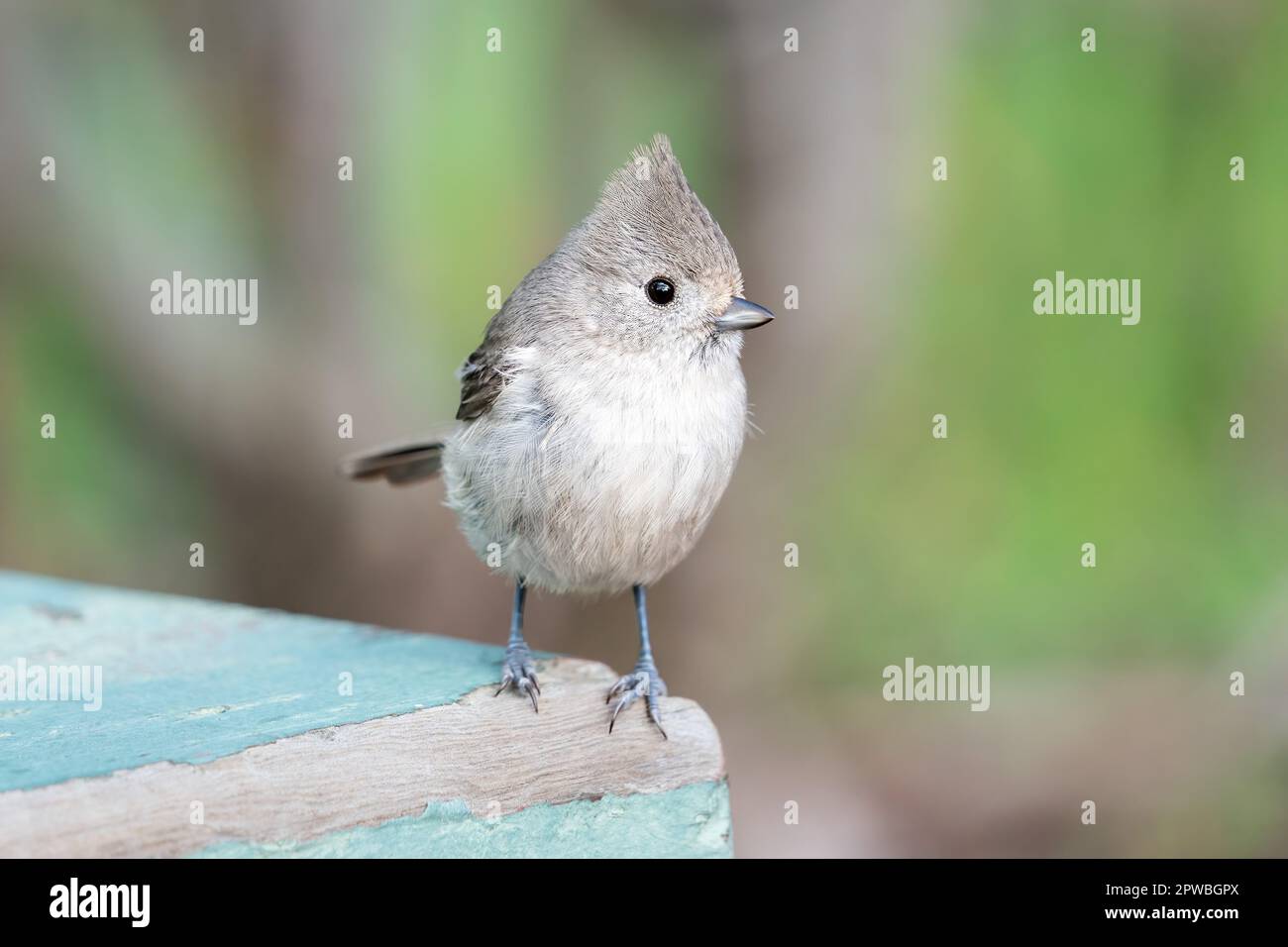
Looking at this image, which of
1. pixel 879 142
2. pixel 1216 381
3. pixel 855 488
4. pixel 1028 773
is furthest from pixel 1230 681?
pixel 879 142

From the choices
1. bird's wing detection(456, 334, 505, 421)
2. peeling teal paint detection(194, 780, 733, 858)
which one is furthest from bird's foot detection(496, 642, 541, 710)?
bird's wing detection(456, 334, 505, 421)

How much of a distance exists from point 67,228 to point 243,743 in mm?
3846

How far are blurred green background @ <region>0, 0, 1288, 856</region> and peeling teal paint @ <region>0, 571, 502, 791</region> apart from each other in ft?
4.90

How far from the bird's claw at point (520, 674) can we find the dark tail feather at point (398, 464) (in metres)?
1.00

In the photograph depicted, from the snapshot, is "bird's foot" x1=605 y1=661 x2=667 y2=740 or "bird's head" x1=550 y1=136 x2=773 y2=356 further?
"bird's head" x1=550 y1=136 x2=773 y2=356

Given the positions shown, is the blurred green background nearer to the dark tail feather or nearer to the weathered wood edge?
the dark tail feather

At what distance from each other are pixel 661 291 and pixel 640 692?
3.23 feet

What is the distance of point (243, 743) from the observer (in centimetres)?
258

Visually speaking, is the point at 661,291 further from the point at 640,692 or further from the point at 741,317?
the point at 640,692

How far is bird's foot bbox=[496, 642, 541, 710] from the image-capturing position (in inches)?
124

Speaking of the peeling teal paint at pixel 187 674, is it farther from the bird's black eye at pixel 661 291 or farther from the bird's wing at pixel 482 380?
the bird's black eye at pixel 661 291

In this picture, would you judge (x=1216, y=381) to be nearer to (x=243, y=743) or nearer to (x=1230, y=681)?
(x=1230, y=681)

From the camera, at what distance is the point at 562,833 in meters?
2.87

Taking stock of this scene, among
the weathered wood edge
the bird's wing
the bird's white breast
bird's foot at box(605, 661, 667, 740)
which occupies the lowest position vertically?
the weathered wood edge
